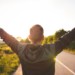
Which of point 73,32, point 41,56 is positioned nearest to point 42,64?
point 41,56

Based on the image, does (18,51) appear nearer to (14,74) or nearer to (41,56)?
(41,56)

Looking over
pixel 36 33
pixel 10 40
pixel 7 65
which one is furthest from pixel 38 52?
pixel 7 65

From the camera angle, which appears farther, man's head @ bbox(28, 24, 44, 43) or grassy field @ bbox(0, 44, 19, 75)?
grassy field @ bbox(0, 44, 19, 75)

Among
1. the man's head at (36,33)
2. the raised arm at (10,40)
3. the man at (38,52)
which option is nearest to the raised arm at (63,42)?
the man at (38,52)

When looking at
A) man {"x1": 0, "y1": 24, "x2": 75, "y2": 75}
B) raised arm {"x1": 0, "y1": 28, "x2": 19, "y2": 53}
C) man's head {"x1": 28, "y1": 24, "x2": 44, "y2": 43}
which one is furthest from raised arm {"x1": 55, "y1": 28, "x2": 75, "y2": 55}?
raised arm {"x1": 0, "y1": 28, "x2": 19, "y2": 53}

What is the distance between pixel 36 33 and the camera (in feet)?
10.0

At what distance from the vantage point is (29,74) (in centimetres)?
298

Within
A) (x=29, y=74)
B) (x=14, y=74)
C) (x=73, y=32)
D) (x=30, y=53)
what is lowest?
(x=14, y=74)

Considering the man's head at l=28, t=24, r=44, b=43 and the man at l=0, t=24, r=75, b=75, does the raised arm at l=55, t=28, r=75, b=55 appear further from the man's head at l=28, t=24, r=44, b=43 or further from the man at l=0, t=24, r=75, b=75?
the man's head at l=28, t=24, r=44, b=43

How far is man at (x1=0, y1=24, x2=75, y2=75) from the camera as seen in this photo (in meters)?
2.99

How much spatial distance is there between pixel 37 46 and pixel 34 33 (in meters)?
0.15

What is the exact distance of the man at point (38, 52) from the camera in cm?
299

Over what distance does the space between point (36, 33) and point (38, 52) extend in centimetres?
21

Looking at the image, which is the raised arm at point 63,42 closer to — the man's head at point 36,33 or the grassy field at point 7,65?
the man's head at point 36,33
